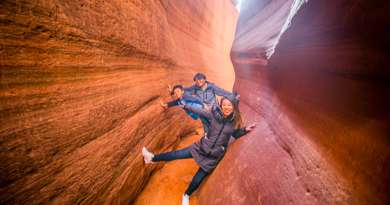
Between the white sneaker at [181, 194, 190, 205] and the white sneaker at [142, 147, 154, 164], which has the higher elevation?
the white sneaker at [142, 147, 154, 164]

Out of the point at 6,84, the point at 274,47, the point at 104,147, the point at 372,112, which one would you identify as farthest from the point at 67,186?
the point at 274,47

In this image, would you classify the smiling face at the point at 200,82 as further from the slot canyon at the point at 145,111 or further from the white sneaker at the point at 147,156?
the white sneaker at the point at 147,156

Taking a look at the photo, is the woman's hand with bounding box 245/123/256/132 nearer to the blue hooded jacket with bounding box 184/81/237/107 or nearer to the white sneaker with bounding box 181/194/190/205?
the blue hooded jacket with bounding box 184/81/237/107

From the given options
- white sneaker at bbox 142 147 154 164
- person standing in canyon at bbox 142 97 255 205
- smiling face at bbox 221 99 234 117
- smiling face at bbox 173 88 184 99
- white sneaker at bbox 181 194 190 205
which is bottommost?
white sneaker at bbox 181 194 190 205

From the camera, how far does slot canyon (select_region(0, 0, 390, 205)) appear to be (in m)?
1.19

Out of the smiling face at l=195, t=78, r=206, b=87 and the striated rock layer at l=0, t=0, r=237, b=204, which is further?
the smiling face at l=195, t=78, r=206, b=87

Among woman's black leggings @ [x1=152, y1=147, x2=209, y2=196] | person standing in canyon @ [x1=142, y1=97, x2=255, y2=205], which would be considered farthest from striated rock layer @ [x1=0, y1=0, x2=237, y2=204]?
person standing in canyon @ [x1=142, y1=97, x2=255, y2=205]

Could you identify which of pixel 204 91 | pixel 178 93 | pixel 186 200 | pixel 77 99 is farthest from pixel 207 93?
pixel 77 99

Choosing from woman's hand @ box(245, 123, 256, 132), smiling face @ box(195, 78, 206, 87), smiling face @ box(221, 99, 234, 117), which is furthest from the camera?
smiling face @ box(195, 78, 206, 87)

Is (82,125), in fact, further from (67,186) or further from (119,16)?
(119,16)

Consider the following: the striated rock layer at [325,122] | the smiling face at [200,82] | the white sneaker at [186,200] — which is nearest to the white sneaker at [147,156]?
the white sneaker at [186,200]

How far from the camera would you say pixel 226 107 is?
2.36m

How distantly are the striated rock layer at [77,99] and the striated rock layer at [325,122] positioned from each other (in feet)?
5.89

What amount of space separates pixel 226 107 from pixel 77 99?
200cm
